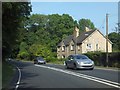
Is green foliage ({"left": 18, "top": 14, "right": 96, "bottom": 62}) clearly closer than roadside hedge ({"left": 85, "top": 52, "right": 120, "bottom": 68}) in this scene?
No

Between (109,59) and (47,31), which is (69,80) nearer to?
(109,59)

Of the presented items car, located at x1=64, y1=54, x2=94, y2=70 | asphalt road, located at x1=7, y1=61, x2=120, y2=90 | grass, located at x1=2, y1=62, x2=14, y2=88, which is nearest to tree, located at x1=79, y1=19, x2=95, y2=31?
car, located at x1=64, y1=54, x2=94, y2=70

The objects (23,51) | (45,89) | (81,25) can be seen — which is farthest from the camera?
(81,25)

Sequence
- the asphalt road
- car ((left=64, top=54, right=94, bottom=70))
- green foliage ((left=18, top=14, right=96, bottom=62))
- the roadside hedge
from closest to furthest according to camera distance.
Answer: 1. the asphalt road
2. car ((left=64, top=54, right=94, bottom=70))
3. the roadside hedge
4. green foliage ((left=18, top=14, right=96, bottom=62))

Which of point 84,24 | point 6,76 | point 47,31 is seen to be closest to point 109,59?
point 6,76

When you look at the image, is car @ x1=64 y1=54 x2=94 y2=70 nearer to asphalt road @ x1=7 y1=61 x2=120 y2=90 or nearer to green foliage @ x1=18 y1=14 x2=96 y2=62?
asphalt road @ x1=7 y1=61 x2=120 y2=90

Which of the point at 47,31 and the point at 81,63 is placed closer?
the point at 81,63

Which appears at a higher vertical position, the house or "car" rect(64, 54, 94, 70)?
the house

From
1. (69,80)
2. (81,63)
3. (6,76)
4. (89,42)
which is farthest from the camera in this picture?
(89,42)

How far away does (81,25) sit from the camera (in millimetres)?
155500

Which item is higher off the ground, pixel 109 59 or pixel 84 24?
pixel 84 24

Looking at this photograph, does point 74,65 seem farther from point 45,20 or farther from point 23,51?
point 45,20

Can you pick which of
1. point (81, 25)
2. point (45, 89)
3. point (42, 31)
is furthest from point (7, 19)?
point (81, 25)

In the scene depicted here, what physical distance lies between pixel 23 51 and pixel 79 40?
30.5m
